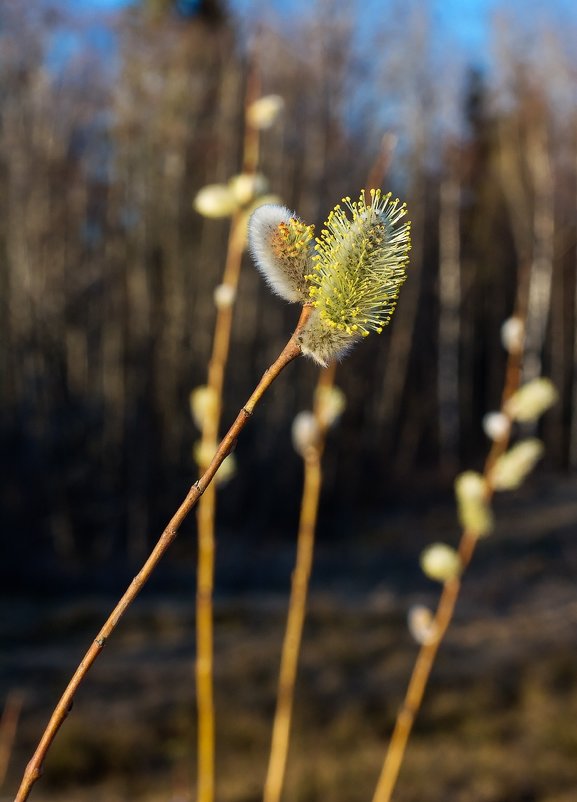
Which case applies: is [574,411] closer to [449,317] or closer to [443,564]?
[449,317]

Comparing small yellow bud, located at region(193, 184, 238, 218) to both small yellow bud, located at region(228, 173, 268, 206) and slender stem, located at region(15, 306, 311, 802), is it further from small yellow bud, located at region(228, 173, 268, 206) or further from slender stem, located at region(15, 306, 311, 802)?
slender stem, located at region(15, 306, 311, 802)

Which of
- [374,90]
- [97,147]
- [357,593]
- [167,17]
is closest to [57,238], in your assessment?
[97,147]

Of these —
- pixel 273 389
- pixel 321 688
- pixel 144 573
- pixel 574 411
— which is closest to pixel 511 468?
pixel 144 573

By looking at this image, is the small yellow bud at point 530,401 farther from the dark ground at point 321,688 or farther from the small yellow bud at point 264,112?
the dark ground at point 321,688

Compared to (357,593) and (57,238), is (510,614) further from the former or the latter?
(57,238)

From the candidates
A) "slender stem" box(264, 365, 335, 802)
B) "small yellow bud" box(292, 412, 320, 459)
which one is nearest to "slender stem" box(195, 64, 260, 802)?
"slender stem" box(264, 365, 335, 802)
